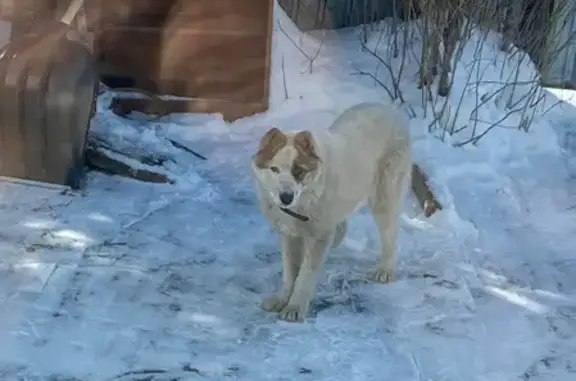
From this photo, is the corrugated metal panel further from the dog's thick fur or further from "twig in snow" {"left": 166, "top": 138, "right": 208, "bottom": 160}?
the dog's thick fur

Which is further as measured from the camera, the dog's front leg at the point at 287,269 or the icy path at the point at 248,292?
the dog's front leg at the point at 287,269

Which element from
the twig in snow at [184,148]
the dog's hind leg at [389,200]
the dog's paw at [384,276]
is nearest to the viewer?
the dog's hind leg at [389,200]

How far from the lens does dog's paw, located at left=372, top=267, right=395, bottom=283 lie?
427 centimetres

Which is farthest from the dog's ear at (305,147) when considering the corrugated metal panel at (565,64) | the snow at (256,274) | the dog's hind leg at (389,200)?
the corrugated metal panel at (565,64)

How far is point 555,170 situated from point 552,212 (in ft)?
2.65

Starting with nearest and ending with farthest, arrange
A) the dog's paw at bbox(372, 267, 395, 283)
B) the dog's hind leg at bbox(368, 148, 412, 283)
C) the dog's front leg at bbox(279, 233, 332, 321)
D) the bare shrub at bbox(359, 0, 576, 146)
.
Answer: the dog's front leg at bbox(279, 233, 332, 321), the dog's hind leg at bbox(368, 148, 412, 283), the dog's paw at bbox(372, 267, 395, 283), the bare shrub at bbox(359, 0, 576, 146)

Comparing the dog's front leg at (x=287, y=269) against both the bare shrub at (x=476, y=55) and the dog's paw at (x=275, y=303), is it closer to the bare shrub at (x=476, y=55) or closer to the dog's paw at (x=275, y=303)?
the dog's paw at (x=275, y=303)

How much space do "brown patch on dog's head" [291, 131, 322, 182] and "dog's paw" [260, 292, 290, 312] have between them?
0.70 meters

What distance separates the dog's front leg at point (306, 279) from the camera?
3.81 meters

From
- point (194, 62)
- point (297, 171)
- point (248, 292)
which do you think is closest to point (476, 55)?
point (194, 62)

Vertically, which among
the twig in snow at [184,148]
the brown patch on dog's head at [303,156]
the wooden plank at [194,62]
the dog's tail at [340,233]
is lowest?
the twig in snow at [184,148]

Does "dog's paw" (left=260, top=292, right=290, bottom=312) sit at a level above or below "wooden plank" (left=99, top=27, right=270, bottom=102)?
below

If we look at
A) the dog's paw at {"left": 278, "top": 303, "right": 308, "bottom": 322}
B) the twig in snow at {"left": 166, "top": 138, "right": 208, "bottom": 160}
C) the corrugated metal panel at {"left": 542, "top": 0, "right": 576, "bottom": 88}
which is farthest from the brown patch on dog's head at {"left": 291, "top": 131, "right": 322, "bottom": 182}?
the corrugated metal panel at {"left": 542, "top": 0, "right": 576, "bottom": 88}

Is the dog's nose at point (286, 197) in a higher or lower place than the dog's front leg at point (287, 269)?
higher
